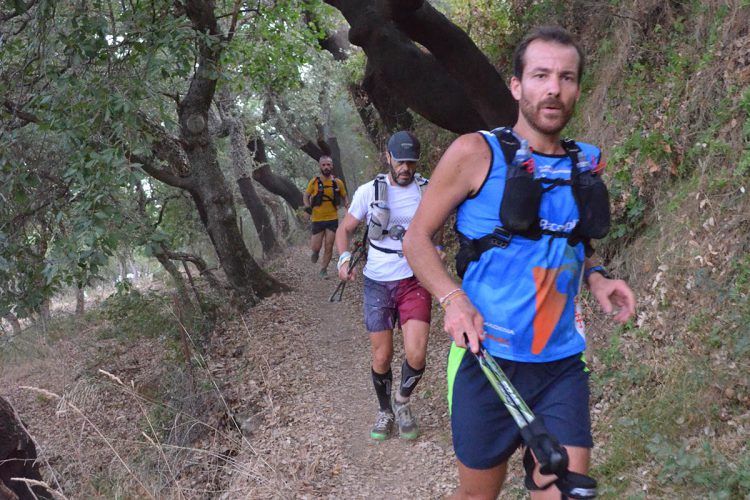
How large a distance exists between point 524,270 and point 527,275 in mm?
22

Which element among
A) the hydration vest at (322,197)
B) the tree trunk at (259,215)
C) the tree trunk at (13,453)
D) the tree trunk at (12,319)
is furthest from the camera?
the tree trunk at (259,215)

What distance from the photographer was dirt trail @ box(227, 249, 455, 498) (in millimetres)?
5098

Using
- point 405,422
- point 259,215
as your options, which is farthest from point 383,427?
point 259,215

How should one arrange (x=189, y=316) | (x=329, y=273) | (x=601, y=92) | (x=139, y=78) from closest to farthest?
1. (x=139, y=78)
2. (x=601, y=92)
3. (x=189, y=316)
4. (x=329, y=273)

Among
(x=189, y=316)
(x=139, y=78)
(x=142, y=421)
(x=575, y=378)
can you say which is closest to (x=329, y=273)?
(x=189, y=316)

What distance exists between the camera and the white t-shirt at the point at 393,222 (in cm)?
527

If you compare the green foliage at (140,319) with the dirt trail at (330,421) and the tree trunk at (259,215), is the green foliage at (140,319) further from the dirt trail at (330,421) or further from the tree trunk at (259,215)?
the tree trunk at (259,215)

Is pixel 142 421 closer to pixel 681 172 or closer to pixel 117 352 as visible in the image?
pixel 117 352

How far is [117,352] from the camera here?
11.9 m

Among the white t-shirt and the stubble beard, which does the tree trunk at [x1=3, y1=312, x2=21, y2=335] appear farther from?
the stubble beard

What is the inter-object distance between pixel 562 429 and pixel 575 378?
223 mm

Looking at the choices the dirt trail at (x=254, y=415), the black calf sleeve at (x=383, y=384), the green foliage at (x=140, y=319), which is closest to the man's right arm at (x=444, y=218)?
the dirt trail at (x=254, y=415)

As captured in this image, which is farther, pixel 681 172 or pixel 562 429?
pixel 681 172

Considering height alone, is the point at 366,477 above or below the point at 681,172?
below
